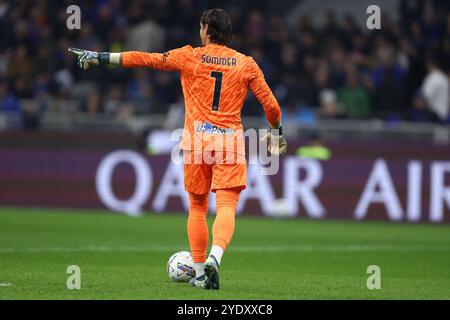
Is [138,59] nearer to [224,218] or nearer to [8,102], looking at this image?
[224,218]

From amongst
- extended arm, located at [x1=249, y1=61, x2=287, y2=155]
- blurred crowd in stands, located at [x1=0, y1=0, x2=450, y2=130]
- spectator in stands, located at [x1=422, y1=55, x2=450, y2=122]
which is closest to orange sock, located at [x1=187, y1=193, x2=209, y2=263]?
extended arm, located at [x1=249, y1=61, x2=287, y2=155]

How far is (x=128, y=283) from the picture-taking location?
360 inches

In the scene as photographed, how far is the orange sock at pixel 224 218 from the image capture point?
8710mm

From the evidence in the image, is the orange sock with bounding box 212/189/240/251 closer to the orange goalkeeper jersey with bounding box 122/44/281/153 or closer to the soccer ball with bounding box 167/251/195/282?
the orange goalkeeper jersey with bounding box 122/44/281/153

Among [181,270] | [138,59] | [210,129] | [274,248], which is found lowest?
[274,248]

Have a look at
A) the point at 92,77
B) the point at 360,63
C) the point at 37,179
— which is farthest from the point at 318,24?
the point at 37,179

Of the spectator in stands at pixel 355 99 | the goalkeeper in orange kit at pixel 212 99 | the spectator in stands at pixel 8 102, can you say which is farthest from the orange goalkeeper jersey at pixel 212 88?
the spectator in stands at pixel 8 102

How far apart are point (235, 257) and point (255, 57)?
9625 millimetres

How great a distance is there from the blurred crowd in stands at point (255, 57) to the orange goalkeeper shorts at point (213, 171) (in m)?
11.4

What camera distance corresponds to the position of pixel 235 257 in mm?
12844

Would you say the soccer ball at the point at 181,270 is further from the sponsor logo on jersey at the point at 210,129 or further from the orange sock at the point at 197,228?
the sponsor logo on jersey at the point at 210,129

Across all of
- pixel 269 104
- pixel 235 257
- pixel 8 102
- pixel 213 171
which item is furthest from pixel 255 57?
pixel 213 171
